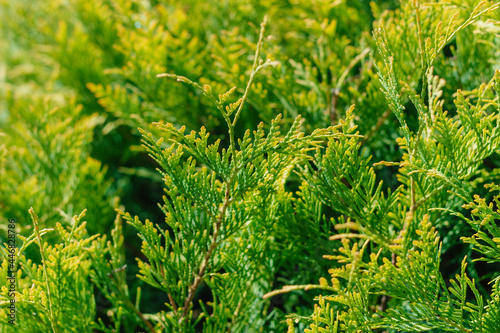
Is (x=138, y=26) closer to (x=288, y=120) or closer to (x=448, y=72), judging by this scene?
(x=288, y=120)

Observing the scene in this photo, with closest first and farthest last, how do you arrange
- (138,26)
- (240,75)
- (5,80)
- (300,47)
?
(240,75), (138,26), (300,47), (5,80)

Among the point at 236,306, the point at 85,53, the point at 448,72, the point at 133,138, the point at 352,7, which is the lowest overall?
the point at 236,306

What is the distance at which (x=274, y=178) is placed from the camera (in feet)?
2.85

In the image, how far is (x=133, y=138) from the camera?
1.86 m

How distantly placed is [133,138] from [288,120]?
927 mm

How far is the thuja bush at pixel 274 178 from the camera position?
0.78 meters

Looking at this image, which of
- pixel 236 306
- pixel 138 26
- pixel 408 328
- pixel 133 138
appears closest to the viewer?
pixel 408 328

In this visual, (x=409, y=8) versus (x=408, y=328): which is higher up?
(x=409, y=8)

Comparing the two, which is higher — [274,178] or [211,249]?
[274,178]

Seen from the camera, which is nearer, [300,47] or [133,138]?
[300,47]

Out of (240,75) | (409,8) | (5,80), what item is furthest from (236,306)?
(5,80)

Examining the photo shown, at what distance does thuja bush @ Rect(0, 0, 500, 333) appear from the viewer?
784 mm

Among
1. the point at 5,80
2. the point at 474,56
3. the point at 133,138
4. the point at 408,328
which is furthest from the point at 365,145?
the point at 5,80

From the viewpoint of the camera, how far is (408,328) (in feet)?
2.48
